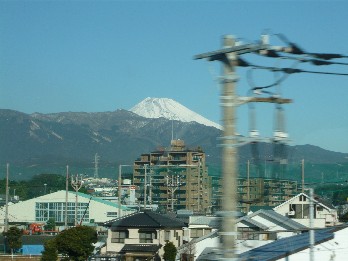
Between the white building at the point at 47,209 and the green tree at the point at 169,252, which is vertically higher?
the white building at the point at 47,209

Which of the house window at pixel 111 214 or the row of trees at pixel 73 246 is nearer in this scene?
the row of trees at pixel 73 246

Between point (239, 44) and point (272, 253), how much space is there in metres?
3.96

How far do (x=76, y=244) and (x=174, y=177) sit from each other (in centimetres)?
574

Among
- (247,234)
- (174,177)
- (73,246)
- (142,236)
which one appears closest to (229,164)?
(247,234)

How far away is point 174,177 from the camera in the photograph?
22.6 metres

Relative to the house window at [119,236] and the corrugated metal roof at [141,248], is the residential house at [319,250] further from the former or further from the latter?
the house window at [119,236]

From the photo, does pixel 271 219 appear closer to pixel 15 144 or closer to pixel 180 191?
pixel 180 191

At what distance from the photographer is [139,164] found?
2638 cm

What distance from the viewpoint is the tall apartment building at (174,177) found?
67.6ft

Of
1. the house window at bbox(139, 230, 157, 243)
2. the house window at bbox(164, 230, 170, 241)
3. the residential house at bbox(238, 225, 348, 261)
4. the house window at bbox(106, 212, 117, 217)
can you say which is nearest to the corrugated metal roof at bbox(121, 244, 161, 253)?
the house window at bbox(139, 230, 157, 243)

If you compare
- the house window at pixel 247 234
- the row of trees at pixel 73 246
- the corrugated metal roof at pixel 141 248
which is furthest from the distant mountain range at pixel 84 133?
the house window at pixel 247 234

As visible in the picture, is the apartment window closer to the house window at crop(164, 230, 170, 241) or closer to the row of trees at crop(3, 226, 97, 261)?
the house window at crop(164, 230, 170, 241)

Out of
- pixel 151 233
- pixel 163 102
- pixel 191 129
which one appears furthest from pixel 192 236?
pixel 163 102

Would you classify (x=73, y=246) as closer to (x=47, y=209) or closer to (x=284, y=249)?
(x=284, y=249)
